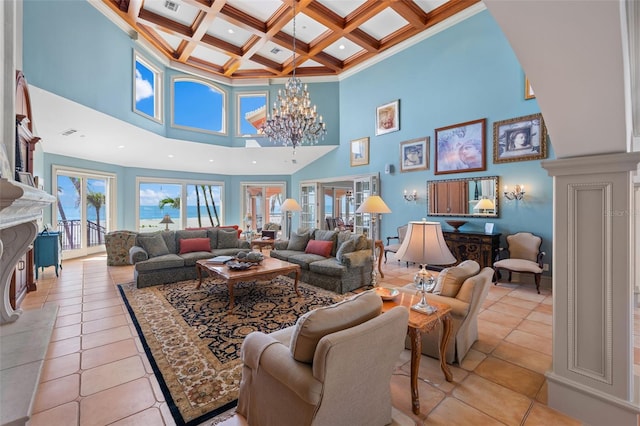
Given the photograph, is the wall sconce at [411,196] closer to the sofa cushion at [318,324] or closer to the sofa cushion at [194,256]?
the sofa cushion at [194,256]

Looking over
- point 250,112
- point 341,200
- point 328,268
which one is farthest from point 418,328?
point 341,200

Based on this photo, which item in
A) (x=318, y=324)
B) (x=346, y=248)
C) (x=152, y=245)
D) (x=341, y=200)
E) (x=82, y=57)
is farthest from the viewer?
(x=341, y=200)

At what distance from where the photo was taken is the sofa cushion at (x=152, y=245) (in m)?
4.89

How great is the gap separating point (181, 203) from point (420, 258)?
9189 mm

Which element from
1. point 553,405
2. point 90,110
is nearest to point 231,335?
point 553,405

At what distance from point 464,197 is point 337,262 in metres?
3.01

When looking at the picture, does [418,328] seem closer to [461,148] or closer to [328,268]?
[328,268]

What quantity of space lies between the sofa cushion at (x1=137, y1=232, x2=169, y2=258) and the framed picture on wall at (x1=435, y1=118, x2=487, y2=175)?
5.71 metres

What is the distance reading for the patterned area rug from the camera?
1.98 meters

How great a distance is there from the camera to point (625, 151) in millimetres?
1638

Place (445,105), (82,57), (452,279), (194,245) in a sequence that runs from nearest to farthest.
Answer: (452,279) < (82,57) < (194,245) < (445,105)

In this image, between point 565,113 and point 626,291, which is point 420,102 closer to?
point 565,113

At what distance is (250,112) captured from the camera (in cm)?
840

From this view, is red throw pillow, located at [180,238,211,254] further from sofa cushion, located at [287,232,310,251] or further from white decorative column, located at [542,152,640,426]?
white decorative column, located at [542,152,640,426]
